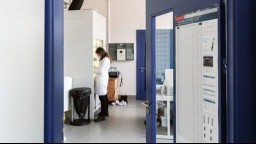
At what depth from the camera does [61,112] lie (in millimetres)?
1461

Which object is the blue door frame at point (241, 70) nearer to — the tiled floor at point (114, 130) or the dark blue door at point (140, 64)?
the tiled floor at point (114, 130)

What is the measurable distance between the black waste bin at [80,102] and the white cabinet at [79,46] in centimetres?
30

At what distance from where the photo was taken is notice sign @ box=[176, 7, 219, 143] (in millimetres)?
1221

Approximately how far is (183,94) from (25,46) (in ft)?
2.90

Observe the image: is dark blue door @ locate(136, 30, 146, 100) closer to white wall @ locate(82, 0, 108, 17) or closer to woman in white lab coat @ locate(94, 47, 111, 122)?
white wall @ locate(82, 0, 108, 17)

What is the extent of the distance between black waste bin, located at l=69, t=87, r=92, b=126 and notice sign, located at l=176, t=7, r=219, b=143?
3783 mm

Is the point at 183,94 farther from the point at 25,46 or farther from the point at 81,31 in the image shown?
the point at 81,31

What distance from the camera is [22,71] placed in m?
1.16

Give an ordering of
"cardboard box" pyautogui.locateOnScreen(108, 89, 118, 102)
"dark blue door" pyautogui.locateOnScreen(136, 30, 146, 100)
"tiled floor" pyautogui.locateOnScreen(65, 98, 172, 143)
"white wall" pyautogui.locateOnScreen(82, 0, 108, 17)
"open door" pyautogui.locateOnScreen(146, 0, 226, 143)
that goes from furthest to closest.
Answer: "white wall" pyautogui.locateOnScreen(82, 0, 108, 17) < "dark blue door" pyautogui.locateOnScreen(136, 30, 146, 100) < "cardboard box" pyautogui.locateOnScreen(108, 89, 118, 102) < "tiled floor" pyautogui.locateOnScreen(65, 98, 172, 143) < "open door" pyautogui.locateOnScreen(146, 0, 226, 143)

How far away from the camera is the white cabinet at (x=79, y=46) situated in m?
5.51

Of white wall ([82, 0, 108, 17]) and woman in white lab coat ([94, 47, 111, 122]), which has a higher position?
white wall ([82, 0, 108, 17])

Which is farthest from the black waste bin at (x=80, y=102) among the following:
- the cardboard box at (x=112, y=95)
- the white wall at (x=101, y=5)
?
the white wall at (x=101, y=5)

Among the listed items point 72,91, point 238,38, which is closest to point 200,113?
point 238,38

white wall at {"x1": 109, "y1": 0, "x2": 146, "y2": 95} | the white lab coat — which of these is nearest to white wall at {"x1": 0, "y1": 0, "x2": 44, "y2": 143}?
the white lab coat
